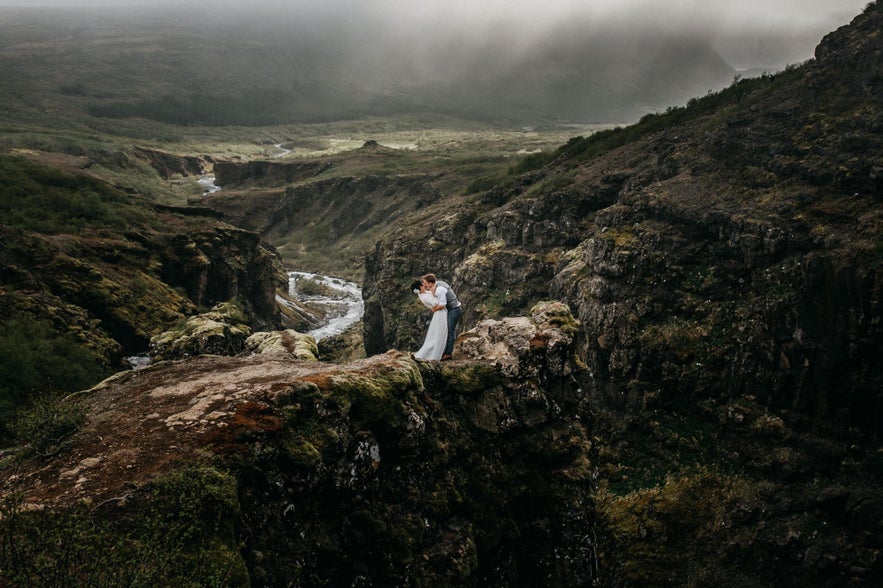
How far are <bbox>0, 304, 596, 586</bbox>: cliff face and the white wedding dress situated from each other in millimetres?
925

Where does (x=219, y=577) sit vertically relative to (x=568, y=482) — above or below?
above

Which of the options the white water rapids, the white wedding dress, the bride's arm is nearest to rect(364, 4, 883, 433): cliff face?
the white wedding dress

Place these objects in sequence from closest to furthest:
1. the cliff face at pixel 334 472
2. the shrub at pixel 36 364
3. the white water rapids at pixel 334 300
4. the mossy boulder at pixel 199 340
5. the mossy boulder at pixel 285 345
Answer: the cliff face at pixel 334 472
the mossy boulder at pixel 285 345
the shrub at pixel 36 364
the mossy boulder at pixel 199 340
the white water rapids at pixel 334 300

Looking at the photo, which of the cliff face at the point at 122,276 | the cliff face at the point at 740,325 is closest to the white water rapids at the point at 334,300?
the cliff face at the point at 122,276

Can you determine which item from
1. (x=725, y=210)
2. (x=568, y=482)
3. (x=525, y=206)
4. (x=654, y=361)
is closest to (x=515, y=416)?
(x=568, y=482)

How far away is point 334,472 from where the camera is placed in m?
8.47

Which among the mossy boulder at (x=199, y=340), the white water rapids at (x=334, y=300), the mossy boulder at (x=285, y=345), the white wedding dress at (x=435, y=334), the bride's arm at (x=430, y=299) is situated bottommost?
the white water rapids at (x=334, y=300)

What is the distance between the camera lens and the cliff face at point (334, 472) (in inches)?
248

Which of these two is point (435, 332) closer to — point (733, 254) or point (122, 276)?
point (733, 254)

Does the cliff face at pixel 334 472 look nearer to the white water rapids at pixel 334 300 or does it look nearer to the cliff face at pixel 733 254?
the cliff face at pixel 733 254

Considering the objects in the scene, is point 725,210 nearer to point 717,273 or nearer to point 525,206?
point 717,273

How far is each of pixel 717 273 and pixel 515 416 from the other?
18238 millimetres

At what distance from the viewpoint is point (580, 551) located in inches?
466

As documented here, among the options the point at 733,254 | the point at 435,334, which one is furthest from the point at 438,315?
the point at 733,254
